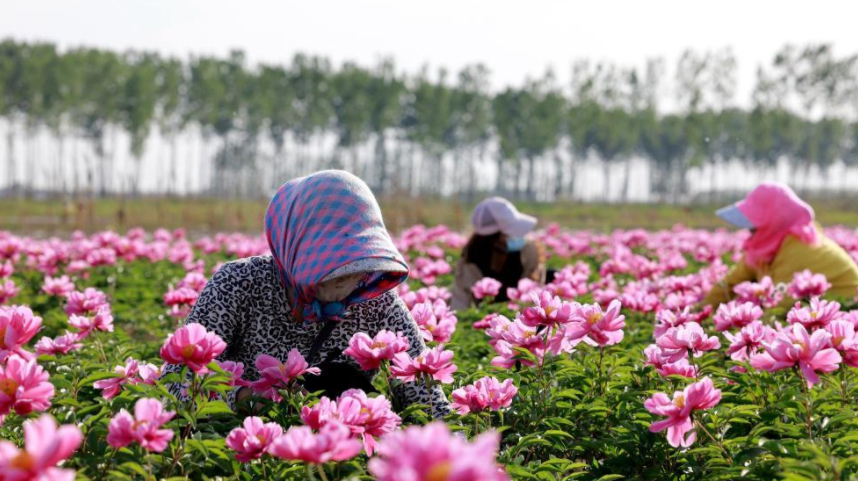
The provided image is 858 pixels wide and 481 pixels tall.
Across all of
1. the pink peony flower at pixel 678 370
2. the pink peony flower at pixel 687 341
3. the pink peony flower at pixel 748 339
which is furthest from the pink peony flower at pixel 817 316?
the pink peony flower at pixel 678 370

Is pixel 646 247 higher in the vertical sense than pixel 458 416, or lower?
lower

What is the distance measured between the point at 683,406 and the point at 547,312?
1.90 feet

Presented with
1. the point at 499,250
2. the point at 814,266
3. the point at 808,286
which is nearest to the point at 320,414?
the point at 808,286

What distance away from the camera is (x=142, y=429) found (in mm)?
1549

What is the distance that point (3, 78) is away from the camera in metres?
51.5

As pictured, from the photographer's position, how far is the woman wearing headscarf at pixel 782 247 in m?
5.10

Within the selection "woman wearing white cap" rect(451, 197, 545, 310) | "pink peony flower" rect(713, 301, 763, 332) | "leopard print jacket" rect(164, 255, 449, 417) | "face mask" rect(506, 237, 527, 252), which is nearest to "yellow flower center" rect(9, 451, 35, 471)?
"leopard print jacket" rect(164, 255, 449, 417)

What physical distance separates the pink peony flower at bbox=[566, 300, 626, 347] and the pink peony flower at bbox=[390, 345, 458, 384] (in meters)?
0.50

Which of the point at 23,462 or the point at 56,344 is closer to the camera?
the point at 23,462

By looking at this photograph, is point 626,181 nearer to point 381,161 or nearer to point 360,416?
point 381,161

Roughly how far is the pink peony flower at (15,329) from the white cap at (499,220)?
172 inches

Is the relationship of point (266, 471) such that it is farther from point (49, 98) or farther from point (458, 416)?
point (49, 98)

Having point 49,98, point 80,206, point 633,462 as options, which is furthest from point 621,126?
point 633,462

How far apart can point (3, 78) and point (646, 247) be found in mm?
53448
